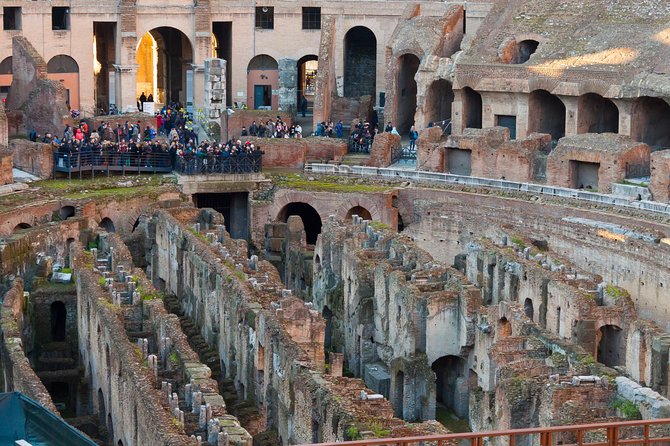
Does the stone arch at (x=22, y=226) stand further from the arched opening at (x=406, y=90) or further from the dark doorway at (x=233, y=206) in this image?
the arched opening at (x=406, y=90)

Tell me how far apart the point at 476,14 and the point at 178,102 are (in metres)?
12.7

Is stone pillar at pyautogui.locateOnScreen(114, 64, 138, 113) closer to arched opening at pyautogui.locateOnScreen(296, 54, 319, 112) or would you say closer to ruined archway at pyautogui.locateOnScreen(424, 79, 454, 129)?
arched opening at pyautogui.locateOnScreen(296, 54, 319, 112)

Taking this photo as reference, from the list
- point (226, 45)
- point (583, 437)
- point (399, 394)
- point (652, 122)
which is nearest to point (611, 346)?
point (399, 394)

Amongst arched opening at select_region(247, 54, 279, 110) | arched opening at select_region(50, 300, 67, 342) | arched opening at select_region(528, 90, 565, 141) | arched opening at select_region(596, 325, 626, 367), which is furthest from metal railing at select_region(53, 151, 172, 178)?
arched opening at select_region(596, 325, 626, 367)

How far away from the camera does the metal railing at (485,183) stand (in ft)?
163

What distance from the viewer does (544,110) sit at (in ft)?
190

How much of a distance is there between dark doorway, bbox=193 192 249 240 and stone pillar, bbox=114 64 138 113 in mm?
9171

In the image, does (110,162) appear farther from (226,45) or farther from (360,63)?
(360,63)

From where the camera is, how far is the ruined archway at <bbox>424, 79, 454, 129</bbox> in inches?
2366

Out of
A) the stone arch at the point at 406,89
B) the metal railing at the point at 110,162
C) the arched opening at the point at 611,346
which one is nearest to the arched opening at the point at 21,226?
the metal railing at the point at 110,162

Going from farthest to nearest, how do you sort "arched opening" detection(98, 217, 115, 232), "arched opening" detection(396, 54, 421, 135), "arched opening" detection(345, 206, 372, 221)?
"arched opening" detection(396, 54, 421, 135) < "arched opening" detection(345, 206, 372, 221) < "arched opening" detection(98, 217, 115, 232)

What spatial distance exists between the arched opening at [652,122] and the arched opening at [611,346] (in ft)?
49.9

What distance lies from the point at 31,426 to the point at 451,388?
59.8ft

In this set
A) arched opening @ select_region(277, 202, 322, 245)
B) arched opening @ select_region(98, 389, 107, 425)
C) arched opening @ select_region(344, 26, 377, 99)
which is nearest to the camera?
arched opening @ select_region(98, 389, 107, 425)
